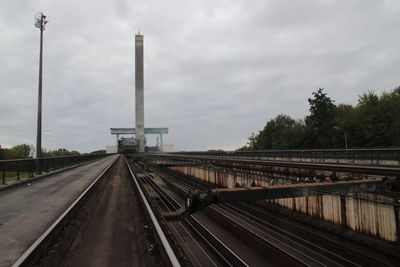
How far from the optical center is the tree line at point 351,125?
4688cm

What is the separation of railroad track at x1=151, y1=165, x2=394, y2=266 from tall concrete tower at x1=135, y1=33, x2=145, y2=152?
72518 mm

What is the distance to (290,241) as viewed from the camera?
13.2 metres

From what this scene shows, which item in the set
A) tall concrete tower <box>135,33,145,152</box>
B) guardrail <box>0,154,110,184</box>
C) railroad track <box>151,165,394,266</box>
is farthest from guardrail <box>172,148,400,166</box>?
tall concrete tower <box>135,33,145,152</box>

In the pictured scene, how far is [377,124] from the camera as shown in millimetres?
A: 47594

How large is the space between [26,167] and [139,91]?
7801 centimetres

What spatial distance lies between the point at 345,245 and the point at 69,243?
10.7m

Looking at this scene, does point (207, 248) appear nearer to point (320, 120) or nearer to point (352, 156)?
point (352, 156)

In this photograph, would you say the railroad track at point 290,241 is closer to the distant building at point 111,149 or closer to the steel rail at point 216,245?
the steel rail at point 216,245

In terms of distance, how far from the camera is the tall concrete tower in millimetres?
89812

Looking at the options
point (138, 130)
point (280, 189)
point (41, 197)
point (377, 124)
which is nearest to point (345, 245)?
point (280, 189)

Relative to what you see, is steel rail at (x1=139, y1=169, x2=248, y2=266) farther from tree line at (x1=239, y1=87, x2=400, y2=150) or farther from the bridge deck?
tree line at (x1=239, y1=87, x2=400, y2=150)

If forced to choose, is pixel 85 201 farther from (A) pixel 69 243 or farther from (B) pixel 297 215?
(B) pixel 297 215

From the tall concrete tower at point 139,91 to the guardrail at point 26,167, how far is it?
199ft

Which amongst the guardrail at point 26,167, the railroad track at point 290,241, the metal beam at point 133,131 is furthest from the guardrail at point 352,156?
the metal beam at point 133,131
